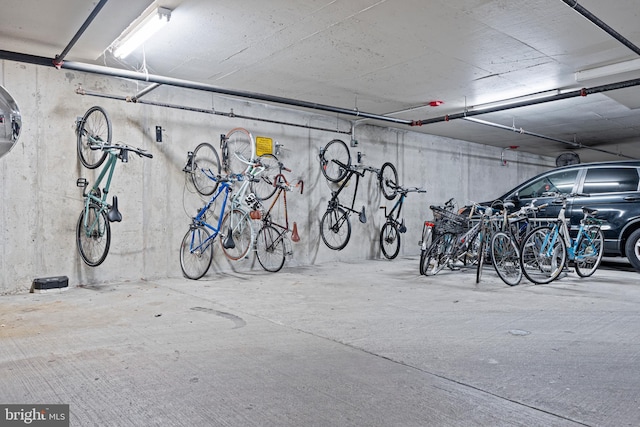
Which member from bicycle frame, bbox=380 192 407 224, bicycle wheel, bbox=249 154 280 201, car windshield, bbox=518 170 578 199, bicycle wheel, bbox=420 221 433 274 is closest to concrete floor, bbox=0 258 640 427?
bicycle wheel, bbox=420 221 433 274

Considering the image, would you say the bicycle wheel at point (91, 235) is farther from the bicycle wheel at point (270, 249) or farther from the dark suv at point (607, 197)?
the dark suv at point (607, 197)

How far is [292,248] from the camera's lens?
634 cm

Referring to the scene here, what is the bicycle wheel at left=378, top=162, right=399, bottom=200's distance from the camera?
7.34 metres

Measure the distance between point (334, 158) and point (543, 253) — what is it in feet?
11.1

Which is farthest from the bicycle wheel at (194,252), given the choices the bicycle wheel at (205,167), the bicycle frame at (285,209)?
the bicycle frame at (285,209)

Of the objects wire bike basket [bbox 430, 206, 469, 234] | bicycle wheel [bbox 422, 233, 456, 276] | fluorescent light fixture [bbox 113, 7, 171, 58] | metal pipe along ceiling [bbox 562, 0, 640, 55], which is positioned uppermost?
metal pipe along ceiling [bbox 562, 0, 640, 55]

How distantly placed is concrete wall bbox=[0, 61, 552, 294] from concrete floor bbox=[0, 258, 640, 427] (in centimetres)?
57

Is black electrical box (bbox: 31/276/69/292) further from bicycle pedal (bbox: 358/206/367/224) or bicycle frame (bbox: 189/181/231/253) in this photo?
bicycle pedal (bbox: 358/206/367/224)

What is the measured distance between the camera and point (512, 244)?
186 inches

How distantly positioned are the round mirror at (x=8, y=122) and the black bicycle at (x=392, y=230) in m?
5.16

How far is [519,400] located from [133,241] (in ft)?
14.2

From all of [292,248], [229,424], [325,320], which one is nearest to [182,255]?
[292,248]

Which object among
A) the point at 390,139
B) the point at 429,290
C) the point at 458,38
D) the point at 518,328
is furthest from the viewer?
the point at 390,139

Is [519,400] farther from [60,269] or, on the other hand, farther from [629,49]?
[60,269]
